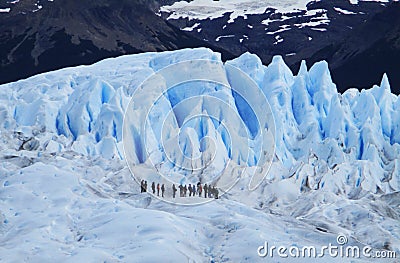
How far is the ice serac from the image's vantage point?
28.0 metres

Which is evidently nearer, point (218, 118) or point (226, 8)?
point (218, 118)

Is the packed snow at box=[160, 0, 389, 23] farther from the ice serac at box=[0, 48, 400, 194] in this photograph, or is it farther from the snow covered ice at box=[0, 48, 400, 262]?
the ice serac at box=[0, 48, 400, 194]

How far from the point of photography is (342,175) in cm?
2650

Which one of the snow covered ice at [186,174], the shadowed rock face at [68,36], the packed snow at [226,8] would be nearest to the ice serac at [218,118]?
the snow covered ice at [186,174]

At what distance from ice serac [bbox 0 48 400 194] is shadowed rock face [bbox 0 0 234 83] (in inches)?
1328

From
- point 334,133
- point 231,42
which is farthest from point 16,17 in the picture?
point 334,133

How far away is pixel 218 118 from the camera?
31.3 metres

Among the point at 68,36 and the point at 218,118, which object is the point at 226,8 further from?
the point at 218,118

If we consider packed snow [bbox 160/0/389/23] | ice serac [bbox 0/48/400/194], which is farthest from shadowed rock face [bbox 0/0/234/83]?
ice serac [bbox 0/48/400/194]

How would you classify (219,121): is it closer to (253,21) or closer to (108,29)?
(108,29)

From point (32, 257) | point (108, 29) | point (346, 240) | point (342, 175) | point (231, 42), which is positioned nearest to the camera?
point (32, 257)

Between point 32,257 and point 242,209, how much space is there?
5.87 metres

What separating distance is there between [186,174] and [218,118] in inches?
240

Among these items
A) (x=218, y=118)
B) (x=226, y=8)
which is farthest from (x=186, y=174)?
(x=226, y=8)
